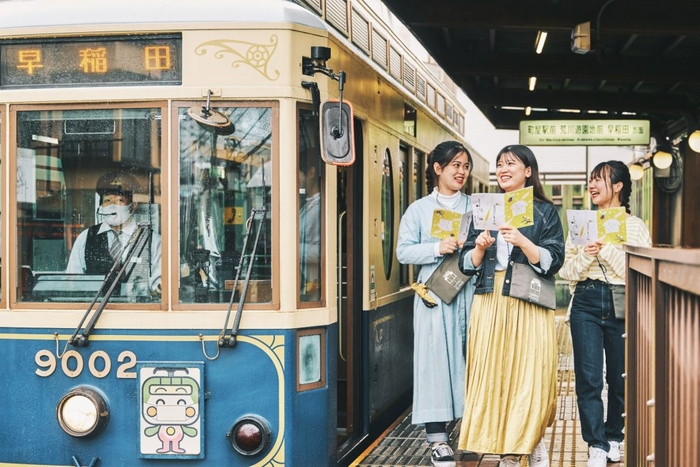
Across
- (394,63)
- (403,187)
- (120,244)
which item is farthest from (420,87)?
(120,244)

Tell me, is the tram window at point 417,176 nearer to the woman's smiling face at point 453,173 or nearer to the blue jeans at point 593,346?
the woman's smiling face at point 453,173

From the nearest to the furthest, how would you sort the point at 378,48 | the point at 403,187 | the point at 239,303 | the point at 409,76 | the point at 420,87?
the point at 239,303, the point at 378,48, the point at 403,187, the point at 409,76, the point at 420,87

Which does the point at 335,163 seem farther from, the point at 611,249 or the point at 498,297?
the point at 611,249

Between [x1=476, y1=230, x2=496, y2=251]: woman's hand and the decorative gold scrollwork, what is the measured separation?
1305 mm

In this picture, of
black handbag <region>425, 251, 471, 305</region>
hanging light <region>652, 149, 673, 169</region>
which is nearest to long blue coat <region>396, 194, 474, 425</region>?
black handbag <region>425, 251, 471, 305</region>

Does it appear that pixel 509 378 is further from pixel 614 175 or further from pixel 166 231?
pixel 166 231

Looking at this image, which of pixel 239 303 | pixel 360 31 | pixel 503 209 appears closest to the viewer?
pixel 239 303

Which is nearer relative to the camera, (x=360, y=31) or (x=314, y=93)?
(x=314, y=93)

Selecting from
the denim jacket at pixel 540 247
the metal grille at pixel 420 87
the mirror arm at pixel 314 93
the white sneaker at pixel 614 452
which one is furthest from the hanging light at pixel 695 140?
the mirror arm at pixel 314 93

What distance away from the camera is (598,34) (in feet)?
28.2

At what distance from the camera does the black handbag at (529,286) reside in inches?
201

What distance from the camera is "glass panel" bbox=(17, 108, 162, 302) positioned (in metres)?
4.87

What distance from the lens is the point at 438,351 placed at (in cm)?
564

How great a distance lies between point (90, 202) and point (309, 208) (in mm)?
1072
